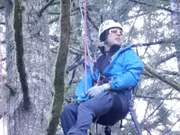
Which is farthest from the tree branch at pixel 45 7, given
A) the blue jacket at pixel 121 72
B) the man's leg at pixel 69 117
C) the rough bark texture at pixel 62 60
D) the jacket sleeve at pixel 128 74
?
the rough bark texture at pixel 62 60

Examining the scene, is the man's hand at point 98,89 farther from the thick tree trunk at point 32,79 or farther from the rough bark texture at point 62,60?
the rough bark texture at point 62,60

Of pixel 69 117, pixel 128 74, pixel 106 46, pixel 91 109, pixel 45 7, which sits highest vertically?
pixel 45 7

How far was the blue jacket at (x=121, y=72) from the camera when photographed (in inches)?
169

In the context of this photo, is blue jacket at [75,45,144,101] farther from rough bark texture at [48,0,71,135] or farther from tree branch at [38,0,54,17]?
rough bark texture at [48,0,71,135]

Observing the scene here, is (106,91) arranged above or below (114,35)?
below

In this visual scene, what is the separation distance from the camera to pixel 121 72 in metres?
4.48

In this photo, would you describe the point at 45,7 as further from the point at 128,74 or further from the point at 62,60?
the point at 62,60

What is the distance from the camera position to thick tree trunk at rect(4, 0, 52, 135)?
13.8 ft

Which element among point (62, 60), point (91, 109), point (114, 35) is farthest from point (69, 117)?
point (62, 60)

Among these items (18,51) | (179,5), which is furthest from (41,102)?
(179,5)

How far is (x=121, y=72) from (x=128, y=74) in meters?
0.19

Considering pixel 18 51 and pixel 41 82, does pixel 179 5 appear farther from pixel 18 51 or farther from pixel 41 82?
pixel 18 51

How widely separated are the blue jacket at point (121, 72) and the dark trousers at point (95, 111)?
0.39 feet

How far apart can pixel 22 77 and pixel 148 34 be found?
556 cm
